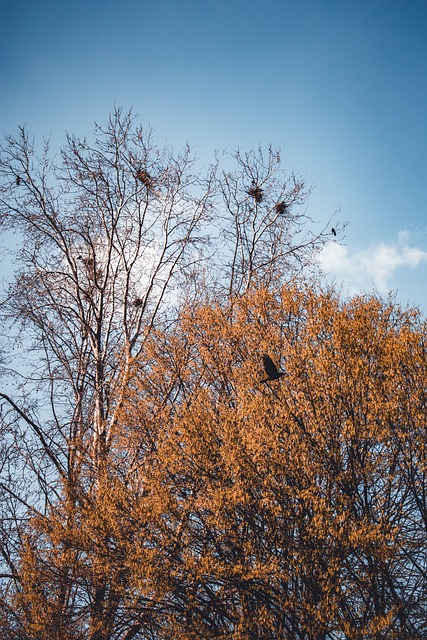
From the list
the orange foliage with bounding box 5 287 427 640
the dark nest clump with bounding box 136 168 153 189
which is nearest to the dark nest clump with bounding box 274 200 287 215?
the dark nest clump with bounding box 136 168 153 189

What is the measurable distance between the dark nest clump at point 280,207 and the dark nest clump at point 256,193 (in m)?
0.50

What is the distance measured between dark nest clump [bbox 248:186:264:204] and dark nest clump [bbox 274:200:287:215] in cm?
50

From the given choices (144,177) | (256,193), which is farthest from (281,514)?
(256,193)

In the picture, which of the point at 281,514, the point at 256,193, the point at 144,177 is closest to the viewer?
the point at 281,514

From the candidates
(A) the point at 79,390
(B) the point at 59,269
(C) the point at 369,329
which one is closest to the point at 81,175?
(B) the point at 59,269

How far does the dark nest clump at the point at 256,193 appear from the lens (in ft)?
37.5

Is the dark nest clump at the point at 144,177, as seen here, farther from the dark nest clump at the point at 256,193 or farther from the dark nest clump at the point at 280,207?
the dark nest clump at the point at 280,207

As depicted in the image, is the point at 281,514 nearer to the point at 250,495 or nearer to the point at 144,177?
the point at 250,495

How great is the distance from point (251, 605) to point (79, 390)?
17.7 ft

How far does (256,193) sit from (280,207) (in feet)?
2.46

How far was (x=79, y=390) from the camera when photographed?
30.2 ft

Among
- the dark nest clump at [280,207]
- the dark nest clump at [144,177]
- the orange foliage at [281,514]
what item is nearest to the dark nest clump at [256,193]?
the dark nest clump at [280,207]

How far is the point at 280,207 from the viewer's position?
11.5 meters

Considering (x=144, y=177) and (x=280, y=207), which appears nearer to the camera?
(x=144, y=177)
